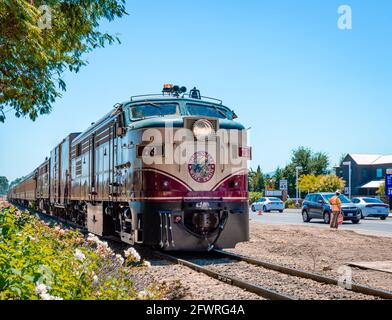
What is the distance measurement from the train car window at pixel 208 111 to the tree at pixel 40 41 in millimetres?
2594

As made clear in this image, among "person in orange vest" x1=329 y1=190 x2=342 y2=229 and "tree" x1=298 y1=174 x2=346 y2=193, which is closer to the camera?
"person in orange vest" x1=329 y1=190 x2=342 y2=229

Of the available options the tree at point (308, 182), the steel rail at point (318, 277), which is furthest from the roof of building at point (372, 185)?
the steel rail at point (318, 277)

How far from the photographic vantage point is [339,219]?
21266 mm

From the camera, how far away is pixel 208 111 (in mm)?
12320

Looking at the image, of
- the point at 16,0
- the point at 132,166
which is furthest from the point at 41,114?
the point at 16,0

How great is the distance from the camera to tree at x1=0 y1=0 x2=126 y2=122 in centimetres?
909

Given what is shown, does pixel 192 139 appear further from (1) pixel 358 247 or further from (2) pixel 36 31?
(1) pixel 358 247

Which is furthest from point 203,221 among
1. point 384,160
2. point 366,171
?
point 366,171

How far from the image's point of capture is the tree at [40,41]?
909 centimetres

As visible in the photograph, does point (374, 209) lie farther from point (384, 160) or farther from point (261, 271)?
point (384, 160)

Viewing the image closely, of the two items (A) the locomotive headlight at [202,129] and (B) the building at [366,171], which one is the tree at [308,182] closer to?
(B) the building at [366,171]

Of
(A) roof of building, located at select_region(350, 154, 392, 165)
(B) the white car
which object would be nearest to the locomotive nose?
(B) the white car

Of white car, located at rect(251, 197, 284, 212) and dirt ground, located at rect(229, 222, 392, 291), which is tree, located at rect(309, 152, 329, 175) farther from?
dirt ground, located at rect(229, 222, 392, 291)
